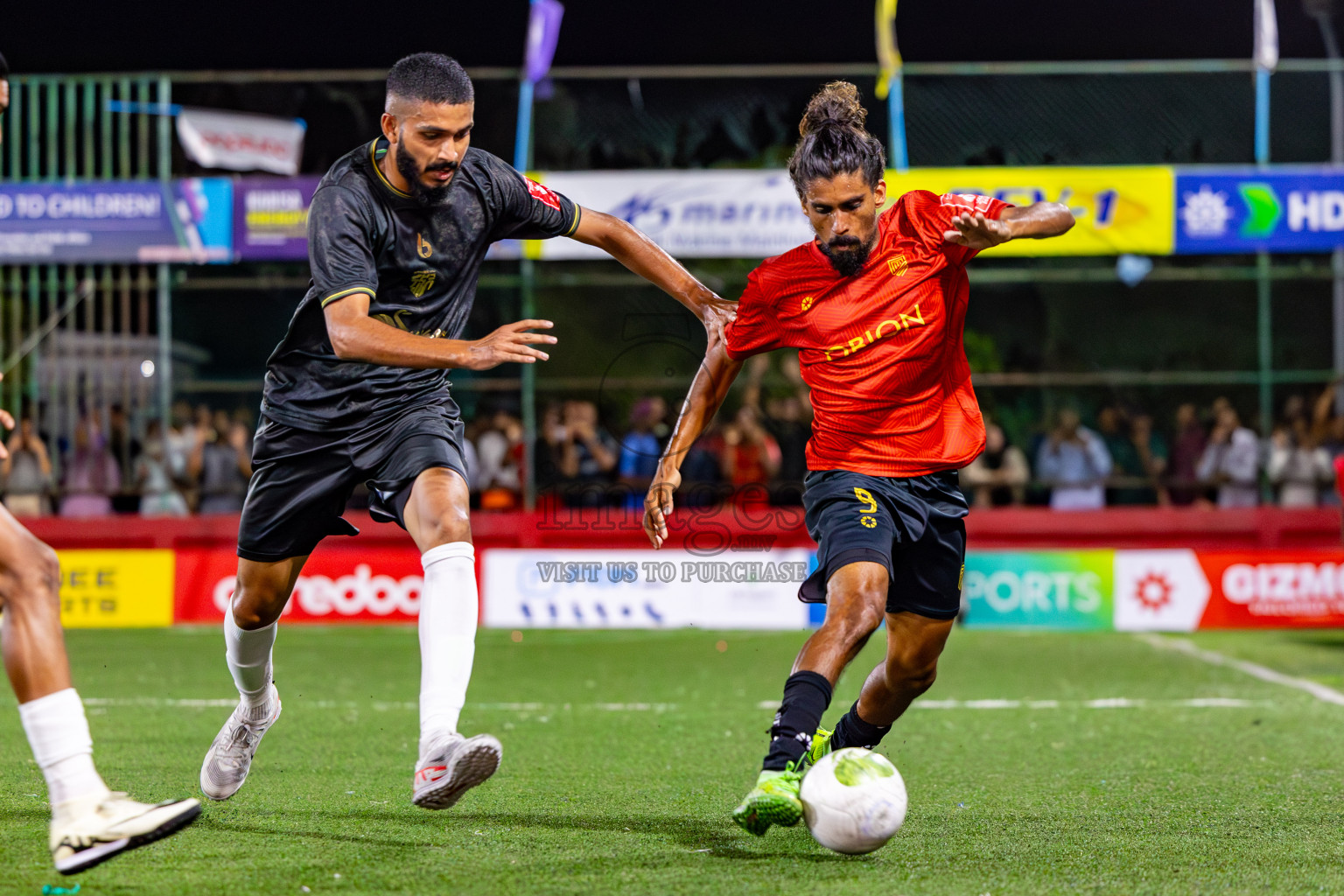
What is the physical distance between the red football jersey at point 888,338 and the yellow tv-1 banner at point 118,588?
421 inches

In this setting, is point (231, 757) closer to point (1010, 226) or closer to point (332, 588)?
point (1010, 226)

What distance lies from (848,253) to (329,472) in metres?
1.91

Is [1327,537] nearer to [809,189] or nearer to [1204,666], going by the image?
[1204,666]

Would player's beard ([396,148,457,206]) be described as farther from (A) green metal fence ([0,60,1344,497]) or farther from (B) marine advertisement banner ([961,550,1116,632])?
(A) green metal fence ([0,60,1344,497])

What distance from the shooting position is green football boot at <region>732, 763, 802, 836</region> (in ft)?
12.8

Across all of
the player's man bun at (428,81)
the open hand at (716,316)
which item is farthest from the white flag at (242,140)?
the player's man bun at (428,81)

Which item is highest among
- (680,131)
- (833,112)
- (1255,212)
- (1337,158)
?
(680,131)

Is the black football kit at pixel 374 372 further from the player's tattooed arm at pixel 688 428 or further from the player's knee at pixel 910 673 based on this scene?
the player's knee at pixel 910 673

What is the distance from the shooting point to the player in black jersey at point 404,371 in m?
4.29

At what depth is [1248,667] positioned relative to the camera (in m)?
10.8

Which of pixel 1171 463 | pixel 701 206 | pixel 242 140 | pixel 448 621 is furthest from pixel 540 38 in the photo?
pixel 448 621

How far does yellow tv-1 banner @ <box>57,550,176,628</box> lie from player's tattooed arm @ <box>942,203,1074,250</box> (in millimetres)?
11193

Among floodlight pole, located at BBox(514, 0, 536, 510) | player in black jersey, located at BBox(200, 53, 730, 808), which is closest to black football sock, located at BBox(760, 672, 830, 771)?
player in black jersey, located at BBox(200, 53, 730, 808)

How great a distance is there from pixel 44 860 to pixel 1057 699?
6377 mm
